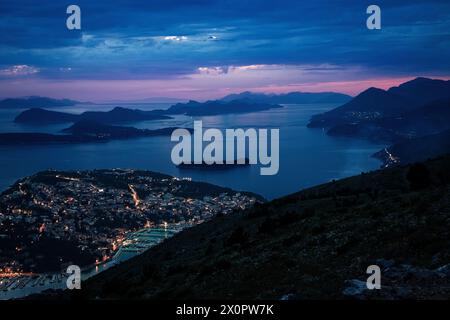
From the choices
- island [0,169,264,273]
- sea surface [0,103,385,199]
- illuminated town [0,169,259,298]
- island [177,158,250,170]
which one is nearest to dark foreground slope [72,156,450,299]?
island [0,169,264,273]

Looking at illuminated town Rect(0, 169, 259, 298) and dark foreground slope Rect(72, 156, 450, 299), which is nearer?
dark foreground slope Rect(72, 156, 450, 299)

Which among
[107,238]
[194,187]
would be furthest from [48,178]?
[107,238]

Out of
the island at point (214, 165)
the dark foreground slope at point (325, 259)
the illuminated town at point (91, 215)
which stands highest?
the dark foreground slope at point (325, 259)

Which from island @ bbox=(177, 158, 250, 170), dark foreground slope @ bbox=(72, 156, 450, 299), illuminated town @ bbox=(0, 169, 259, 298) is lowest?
illuminated town @ bbox=(0, 169, 259, 298)

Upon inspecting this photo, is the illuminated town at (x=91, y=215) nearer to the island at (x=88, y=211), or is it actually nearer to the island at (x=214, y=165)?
the island at (x=88, y=211)

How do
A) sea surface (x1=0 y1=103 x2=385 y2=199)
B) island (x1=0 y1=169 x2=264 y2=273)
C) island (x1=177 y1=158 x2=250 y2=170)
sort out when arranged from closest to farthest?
1. island (x1=0 y1=169 x2=264 y2=273)
2. sea surface (x1=0 y1=103 x2=385 y2=199)
3. island (x1=177 y1=158 x2=250 y2=170)

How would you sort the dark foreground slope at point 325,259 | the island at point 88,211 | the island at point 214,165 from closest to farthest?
the dark foreground slope at point 325,259
the island at point 88,211
the island at point 214,165

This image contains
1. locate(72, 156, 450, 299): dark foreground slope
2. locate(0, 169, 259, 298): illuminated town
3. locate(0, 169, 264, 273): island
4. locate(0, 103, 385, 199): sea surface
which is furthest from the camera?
locate(0, 103, 385, 199): sea surface

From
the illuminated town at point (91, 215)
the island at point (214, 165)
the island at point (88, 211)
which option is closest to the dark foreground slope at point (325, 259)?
the island at point (88, 211)

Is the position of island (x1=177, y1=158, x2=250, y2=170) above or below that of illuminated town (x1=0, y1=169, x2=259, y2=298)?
above

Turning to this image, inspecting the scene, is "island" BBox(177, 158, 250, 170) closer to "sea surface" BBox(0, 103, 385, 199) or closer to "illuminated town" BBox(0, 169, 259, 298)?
"sea surface" BBox(0, 103, 385, 199)

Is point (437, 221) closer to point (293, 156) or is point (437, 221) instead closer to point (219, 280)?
point (219, 280)
